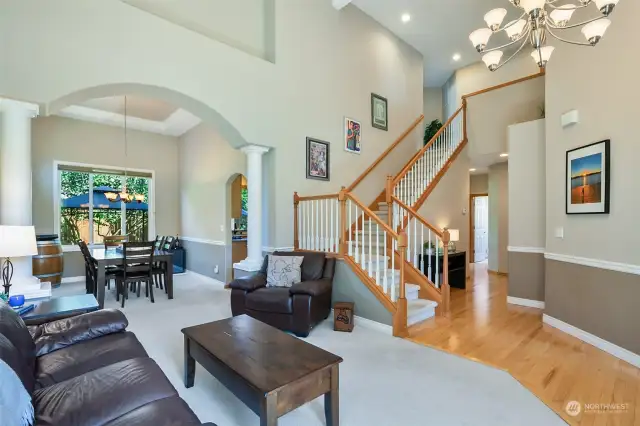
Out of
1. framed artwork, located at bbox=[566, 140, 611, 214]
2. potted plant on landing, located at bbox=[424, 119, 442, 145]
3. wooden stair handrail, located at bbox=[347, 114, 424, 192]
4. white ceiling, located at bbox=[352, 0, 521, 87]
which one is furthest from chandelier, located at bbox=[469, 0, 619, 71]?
potted plant on landing, located at bbox=[424, 119, 442, 145]

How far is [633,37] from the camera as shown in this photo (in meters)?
3.08

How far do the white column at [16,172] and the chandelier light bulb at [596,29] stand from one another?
17.1ft

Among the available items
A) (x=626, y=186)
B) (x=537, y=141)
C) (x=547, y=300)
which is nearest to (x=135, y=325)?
(x=547, y=300)

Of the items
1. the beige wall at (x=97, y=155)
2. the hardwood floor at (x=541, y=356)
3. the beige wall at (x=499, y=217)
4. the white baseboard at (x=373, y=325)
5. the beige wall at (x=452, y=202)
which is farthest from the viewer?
the beige wall at (x=499, y=217)

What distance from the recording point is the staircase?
3.83 m

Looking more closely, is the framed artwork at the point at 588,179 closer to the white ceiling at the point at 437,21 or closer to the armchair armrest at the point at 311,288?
the armchair armrest at the point at 311,288

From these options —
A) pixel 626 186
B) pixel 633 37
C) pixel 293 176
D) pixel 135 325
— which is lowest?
pixel 135 325

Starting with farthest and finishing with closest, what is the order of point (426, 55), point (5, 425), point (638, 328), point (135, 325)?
point (426, 55) < point (135, 325) < point (638, 328) < point (5, 425)

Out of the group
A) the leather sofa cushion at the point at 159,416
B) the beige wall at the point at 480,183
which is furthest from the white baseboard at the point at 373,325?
the beige wall at the point at 480,183

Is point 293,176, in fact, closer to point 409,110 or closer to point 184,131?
point 409,110

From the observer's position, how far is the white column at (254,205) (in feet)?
15.7

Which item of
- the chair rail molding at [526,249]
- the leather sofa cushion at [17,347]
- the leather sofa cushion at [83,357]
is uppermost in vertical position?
the chair rail molding at [526,249]

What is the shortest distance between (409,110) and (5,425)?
25.0ft

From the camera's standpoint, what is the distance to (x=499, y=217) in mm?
7711
